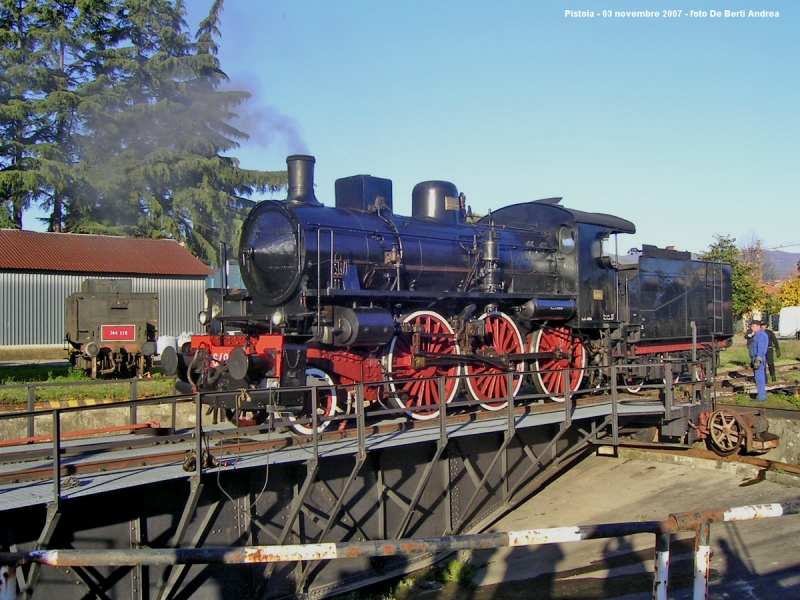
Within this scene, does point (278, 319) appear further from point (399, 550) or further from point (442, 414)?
point (399, 550)

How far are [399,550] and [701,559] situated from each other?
1.37 metres

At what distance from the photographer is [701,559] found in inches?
124

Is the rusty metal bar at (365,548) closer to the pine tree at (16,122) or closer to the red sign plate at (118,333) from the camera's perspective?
the red sign plate at (118,333)

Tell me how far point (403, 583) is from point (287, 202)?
5353 millimetres

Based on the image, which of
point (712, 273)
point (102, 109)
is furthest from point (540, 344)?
point (102, 109)

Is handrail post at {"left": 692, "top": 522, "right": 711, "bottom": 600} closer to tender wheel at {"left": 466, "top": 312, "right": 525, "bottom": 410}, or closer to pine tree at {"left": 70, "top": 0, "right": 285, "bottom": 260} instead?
tender wheel at {"left": 466, "top": 312, "right": 525, "bottom": 410}

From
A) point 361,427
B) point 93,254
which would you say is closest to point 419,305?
point 361,427

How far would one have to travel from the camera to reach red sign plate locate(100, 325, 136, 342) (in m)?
21.3

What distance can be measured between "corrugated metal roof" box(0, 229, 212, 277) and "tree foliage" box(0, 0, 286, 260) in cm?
240

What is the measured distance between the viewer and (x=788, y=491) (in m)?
10.7

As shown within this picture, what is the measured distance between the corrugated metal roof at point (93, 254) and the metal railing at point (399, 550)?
88.4 feet

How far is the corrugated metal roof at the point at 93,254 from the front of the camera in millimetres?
27094

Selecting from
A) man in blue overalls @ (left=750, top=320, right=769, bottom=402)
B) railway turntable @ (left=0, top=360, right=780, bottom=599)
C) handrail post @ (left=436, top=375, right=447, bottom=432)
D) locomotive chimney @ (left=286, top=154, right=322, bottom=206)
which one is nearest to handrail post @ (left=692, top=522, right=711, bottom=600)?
railway turntable @ (left=0, top=360, right=780, bottom=599)

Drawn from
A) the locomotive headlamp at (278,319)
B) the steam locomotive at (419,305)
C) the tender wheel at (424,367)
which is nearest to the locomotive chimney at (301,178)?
the steam locomotive at (419,305)
